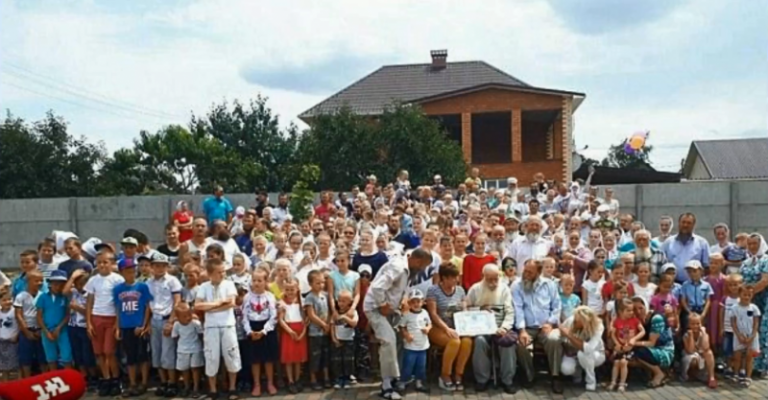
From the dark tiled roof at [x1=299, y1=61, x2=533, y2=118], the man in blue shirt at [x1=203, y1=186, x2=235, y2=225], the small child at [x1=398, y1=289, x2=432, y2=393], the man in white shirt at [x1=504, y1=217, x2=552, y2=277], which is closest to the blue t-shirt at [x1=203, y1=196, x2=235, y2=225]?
the man in blue shirt at [x1=203, y1=186, x2=235, y2=225]

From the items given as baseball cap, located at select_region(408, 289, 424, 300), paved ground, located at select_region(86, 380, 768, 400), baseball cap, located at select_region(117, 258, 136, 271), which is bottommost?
paved ground, located at select_region(86, 380, 768, 400)

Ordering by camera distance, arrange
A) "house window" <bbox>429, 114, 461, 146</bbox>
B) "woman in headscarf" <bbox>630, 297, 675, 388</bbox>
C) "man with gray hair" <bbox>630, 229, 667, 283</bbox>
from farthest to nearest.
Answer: "house window" <bbox>429, 114, 461, 146</bbox>
"man with gray hair" <bbox>630, 229, 667, 283</bbox>
"woman in headscarf" <bbox>630, 297, 675, 388</bbox>

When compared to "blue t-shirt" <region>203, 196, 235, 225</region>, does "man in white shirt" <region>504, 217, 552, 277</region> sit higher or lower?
lower

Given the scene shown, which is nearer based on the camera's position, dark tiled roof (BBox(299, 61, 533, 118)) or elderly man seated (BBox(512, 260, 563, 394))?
elderly man seated (BBox(512, 260, 563, 394))

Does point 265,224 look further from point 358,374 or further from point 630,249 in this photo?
point 630,249

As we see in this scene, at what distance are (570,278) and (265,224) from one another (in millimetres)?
4797

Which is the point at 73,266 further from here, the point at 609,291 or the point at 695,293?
the point at 695,293

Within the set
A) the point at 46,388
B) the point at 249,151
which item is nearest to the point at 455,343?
the point at 46,388

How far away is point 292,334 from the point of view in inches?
292

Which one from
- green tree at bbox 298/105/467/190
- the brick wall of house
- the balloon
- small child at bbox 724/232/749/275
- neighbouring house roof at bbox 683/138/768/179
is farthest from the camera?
neighbouring house roof at bbox 683/138/768/179

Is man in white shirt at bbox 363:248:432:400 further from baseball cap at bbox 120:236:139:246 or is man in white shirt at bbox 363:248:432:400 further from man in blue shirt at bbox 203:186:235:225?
man in blue shirt at bbox 203:186:235:225

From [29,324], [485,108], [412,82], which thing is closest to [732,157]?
[412,82]

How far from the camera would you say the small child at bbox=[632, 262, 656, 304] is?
7797 millimetres

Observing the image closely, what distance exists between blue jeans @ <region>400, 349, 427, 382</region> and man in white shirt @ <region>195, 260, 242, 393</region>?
69.1 inches
